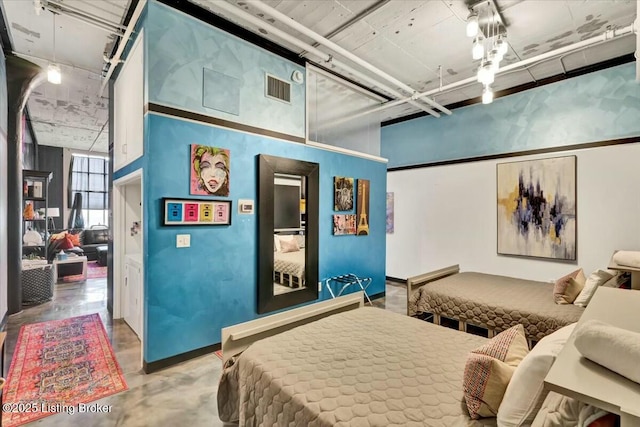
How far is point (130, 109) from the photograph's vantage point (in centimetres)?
327

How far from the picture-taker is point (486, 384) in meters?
1.29

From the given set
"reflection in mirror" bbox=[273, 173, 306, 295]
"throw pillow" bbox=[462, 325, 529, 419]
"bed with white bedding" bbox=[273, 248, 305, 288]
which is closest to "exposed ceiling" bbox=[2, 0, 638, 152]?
"reflection in mirror" bbox=[273, 173, 306, 295]

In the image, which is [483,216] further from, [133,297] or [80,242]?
[80,242]

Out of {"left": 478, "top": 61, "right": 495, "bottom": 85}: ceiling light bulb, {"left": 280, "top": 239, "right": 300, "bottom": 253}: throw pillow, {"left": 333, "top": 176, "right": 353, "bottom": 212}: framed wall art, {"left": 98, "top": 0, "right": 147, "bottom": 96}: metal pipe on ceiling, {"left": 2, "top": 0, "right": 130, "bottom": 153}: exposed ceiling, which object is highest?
{"left": 2, "top": 0, "right": 130, "bottom": 153}: exposed ceiling

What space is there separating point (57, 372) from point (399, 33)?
4.81 metres

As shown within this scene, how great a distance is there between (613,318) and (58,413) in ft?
11.5

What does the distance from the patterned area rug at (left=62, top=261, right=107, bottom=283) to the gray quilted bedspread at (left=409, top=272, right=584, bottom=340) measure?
6.81 meters

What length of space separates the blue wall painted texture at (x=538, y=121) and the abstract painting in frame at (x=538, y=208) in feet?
1.18

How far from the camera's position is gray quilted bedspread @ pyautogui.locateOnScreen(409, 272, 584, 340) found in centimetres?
262

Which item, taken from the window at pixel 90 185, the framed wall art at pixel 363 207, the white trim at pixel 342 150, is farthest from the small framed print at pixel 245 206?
the window at pixel 90 185

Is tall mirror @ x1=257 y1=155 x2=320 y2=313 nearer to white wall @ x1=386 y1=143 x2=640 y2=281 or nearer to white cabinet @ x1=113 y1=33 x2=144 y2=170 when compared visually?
white cabinet @ x1=113 y1=33 x2=144 y2=170

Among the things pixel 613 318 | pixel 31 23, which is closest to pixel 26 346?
pixel 31 23

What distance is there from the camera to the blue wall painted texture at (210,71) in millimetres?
2768

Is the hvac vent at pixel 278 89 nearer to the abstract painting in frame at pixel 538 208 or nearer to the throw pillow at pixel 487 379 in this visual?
the throw pillow at pixel 487 379
